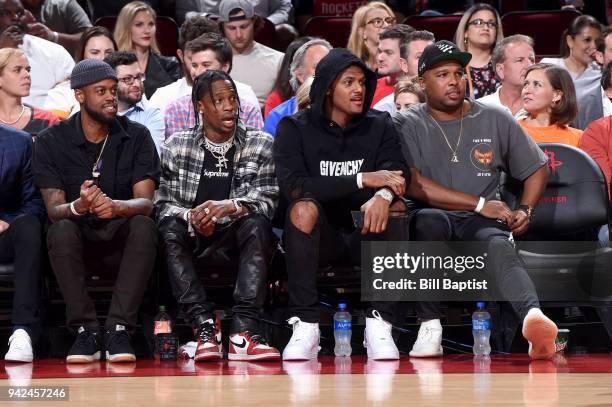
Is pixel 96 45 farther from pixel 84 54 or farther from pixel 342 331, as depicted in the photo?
pixel 342 331

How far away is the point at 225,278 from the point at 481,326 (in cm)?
124

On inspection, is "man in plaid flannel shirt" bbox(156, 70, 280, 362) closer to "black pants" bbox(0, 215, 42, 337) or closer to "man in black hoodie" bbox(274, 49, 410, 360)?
"man in black hoodie" bbox(274, 49, 410, 360)

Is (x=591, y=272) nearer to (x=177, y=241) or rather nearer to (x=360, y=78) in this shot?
(x=360, y=78)

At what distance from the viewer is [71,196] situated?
5.50 metres

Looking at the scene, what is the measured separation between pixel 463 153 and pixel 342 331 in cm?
107

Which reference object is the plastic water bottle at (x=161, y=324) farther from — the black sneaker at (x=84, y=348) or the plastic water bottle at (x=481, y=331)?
the plastic water bottle at (x=481, y=331)

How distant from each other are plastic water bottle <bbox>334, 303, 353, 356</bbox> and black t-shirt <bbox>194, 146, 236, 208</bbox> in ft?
2.63

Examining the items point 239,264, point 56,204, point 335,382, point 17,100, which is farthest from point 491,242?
point 17,100

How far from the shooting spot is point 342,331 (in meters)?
5.32

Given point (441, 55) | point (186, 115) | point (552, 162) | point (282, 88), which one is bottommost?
point (552, 162)

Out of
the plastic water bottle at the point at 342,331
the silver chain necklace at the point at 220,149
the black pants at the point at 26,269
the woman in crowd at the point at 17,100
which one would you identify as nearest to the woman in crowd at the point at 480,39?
the silver chain necklace at the point at 220,149

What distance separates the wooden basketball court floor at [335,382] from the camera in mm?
3781

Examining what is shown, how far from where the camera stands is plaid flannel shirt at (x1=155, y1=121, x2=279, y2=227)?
552cm

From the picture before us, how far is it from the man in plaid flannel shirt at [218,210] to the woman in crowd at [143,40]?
2105 mm
